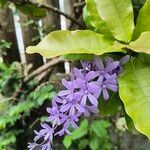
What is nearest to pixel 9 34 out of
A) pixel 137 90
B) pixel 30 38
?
pixel 30 38

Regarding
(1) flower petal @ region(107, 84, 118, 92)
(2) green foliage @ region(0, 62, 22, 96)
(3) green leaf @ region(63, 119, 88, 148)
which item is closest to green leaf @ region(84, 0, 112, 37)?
(1) flower petal @ region(107, 84, 118, 92)

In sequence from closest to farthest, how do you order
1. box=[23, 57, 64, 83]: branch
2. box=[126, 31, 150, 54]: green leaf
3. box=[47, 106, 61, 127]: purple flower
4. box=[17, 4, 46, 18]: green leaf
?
box=[126, 31, 150, 54]: green leaf < box=[47, 106, 61, 127]: purple flower < box=[17, 4, 46, 18]: green leaf < box=[23, 57, 64, 83]: branch

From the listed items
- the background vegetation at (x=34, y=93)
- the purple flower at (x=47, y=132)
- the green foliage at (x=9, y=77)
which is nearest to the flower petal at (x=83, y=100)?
the purple flower at (x=47, y=132)

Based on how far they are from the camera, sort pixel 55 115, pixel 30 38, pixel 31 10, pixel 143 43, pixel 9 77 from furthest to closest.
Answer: pixel 30 38, pixel 9 77, pixel 31 10, pixel 55 115, pixel 143 43

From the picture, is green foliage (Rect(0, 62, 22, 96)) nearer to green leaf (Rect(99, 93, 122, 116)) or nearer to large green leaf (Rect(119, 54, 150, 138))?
green leaf (Rect(99, 93, 122, 116))

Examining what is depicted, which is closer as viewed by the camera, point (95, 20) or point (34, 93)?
point (95, 20)

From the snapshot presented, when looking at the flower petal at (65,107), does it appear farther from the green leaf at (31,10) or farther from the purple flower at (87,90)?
the green leaf at (31,10)

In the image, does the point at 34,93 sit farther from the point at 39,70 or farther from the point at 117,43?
the point at 117,43

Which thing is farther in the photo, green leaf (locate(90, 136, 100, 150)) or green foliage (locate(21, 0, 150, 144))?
green leaf (locate(90, 136, 100, 150))
